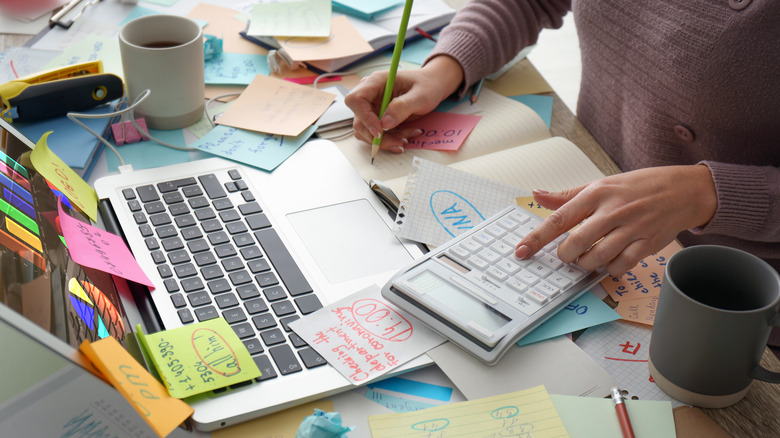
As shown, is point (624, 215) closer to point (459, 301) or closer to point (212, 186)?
point (459, 301)

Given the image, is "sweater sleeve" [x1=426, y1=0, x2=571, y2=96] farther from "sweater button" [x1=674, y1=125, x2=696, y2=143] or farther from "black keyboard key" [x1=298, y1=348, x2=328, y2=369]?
"black keyboard key" [x1=298, y1=348, x2=328, y2=369]

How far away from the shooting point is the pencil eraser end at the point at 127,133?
0.94m

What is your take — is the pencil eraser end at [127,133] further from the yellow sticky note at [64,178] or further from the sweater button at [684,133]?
the sweater button at [684,133]

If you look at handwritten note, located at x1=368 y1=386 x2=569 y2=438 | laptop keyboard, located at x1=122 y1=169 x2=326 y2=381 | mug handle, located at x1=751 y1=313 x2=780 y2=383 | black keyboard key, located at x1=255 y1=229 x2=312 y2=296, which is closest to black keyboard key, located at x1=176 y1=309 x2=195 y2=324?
laptop keyboard, located at x1=122 y1=169 x2=326 y2=381

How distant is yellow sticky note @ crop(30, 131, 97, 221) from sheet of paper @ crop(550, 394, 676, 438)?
55 centimetres

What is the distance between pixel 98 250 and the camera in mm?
687

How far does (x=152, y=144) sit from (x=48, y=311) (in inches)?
18.7

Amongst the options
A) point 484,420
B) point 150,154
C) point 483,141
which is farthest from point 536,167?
point 150,154

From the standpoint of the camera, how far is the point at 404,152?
965 millimetres

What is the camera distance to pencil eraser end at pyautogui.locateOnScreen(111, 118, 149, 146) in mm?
936

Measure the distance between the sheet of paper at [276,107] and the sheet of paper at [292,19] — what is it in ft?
0.45

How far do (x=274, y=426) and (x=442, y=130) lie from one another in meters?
0.54

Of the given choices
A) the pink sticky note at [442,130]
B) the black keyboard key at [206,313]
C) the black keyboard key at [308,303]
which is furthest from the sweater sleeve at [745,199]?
the black keyboard key at [206,313]

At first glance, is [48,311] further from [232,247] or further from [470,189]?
[470,189]
